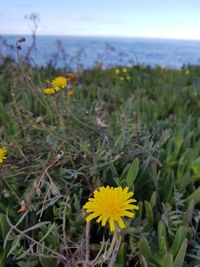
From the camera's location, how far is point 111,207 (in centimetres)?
63

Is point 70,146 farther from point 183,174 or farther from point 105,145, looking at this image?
point 183,174

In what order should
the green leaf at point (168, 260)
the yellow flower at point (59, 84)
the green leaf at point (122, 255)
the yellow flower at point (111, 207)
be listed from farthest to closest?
1. the yellow flower at point (59, 84)
2. the green leaf at point (122, 255)
3. the green leaf at point (168, 260)
4. the yellow flower at point (111, 207)

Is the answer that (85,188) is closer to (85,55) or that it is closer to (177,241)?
(177,241)

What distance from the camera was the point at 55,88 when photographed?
1174 mm

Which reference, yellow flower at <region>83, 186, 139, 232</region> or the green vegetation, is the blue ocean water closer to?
the green vegetation

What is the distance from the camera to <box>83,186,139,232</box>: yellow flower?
61 cm

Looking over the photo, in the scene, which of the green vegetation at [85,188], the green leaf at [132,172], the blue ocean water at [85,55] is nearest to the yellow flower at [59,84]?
the green vegetation at [85,188]

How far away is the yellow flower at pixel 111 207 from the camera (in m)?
0.61

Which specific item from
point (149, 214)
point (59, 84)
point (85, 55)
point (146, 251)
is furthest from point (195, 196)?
point (85, 55)

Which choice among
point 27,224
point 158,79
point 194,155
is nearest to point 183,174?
point 194,155

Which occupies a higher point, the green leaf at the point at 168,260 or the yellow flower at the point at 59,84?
the yellow flower at the point at 59,84

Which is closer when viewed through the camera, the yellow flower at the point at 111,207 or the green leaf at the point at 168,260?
the yellow flower at the point at 111,207

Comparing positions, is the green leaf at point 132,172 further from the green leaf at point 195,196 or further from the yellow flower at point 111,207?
the yellow flower at point 111,207

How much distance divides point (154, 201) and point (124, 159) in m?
0.20
